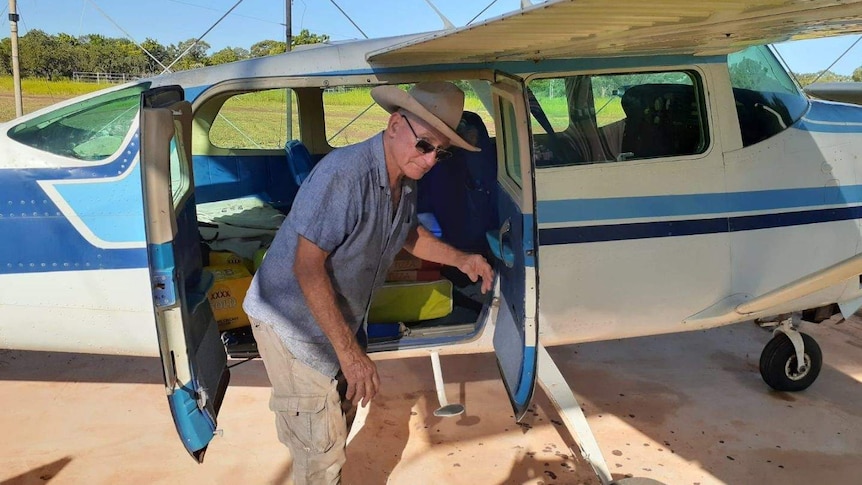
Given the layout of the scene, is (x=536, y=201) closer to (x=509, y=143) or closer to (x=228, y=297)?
(x=509, y=143)

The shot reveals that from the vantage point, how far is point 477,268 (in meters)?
2.75

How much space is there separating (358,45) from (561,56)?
1030mm

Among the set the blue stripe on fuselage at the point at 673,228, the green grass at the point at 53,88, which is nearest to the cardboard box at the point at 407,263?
the blue stripe on fuselage at the point at 673,228

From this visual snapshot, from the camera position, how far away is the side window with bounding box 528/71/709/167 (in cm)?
341

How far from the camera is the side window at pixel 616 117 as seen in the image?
11.2 ft

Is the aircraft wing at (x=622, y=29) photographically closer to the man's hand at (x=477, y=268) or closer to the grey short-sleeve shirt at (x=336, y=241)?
the grey short-sleeve shirt at (x=336, y=241)

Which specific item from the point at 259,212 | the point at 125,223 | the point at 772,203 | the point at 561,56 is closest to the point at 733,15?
the point at 561,56

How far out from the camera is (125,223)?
2994 millimetres

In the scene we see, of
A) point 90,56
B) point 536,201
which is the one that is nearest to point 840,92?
point 536,201

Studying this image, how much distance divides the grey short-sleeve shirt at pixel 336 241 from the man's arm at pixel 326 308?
50 mm

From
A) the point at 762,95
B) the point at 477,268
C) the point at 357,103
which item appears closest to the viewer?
the point at 477,268

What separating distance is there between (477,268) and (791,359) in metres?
2.73

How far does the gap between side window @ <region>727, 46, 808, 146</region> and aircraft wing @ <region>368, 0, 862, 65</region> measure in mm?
310

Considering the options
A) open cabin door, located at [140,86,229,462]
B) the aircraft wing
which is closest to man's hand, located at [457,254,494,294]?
the aircraft wing
